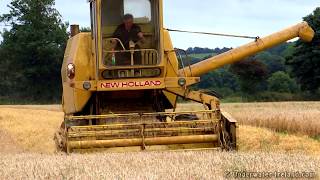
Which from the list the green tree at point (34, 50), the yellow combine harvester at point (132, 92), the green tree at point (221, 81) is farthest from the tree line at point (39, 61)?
the yellow combine harvester at point (132, 92)

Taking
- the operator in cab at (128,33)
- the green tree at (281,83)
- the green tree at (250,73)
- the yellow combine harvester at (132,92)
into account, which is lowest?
the green tree at (281,83)

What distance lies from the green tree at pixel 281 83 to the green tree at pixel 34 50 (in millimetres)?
21406

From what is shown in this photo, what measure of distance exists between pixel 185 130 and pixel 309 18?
41379 mm

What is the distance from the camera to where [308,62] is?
154 ft

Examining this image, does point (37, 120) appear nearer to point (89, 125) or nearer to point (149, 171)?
point (89, 125)

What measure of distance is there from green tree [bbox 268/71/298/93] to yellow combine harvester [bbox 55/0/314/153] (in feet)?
179

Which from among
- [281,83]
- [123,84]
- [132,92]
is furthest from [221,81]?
[123,84]

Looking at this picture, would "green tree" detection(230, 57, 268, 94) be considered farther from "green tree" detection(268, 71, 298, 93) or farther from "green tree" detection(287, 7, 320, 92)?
"green tree" detection(268, 71, 298, 93)

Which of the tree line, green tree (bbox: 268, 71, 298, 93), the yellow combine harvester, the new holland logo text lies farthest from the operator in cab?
green tree (bbox: 268, 71, 298, 93)

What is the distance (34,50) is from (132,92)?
1874 inches

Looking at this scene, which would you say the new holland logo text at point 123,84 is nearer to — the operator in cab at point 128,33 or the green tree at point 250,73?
the operator in cab at point 128,33

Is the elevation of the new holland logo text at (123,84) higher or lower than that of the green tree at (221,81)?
higher

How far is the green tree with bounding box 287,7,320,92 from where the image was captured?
46.3 meters

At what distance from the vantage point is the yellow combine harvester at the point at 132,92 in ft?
29.8
